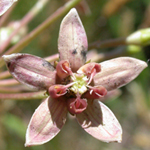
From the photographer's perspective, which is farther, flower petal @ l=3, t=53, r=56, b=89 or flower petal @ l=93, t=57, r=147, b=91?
flower petal @ l=93, t=57, r=147, b=91

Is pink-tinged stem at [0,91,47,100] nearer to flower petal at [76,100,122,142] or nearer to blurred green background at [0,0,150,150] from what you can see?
flower petal at [76,100,122,142]

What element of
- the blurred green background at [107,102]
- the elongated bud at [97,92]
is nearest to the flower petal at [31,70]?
the elongated bud at [97,92]

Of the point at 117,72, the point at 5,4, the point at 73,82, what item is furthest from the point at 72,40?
the point at 5,4

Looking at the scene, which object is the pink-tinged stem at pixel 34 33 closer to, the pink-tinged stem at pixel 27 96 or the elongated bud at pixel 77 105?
the pink-tinged stem at pixel 27 96

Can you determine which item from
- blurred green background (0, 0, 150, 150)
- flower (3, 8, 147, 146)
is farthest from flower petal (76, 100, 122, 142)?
blurred green background (0, 0, 150, 150)

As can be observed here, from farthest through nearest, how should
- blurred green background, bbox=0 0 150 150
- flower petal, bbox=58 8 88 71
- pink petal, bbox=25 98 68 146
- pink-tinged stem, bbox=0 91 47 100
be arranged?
blurred green background, bbox=0 0 150 150
pink-tinged stem, bbox=0 91 47 100
flower petal, bbox=58 8 88 71
pink petal, bbox=25 98 68 146

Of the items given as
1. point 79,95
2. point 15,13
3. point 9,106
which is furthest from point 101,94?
point 15,13

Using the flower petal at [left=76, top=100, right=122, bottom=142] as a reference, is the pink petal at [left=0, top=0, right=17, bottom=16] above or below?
above

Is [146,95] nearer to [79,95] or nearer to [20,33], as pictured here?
[20,33]
